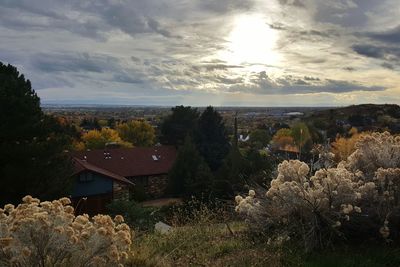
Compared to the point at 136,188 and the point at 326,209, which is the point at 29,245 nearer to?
the point at 326,209

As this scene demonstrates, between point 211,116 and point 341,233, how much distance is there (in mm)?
39668

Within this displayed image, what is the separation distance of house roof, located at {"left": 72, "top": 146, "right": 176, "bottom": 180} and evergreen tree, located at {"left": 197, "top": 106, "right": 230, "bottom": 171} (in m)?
3.66

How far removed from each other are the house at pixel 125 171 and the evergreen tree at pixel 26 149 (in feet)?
32.0

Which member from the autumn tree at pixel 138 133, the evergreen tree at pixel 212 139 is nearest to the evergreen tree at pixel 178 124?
the evergreen tree at pixel 212 139

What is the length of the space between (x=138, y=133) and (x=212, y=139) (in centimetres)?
1710

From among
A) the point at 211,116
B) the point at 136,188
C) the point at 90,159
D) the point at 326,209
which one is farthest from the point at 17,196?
the point at 211,116

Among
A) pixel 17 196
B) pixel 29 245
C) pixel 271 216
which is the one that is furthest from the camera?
pixel 17 196

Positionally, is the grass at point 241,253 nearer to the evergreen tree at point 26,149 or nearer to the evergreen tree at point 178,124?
the evergreen tree at point 26,149

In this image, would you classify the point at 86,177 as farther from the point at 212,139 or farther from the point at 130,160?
the point at 212,139

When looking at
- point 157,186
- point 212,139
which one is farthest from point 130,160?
point 212,139

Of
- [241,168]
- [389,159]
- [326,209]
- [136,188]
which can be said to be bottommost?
[136,188]

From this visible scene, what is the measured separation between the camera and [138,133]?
194 ft

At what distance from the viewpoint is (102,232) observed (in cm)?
410

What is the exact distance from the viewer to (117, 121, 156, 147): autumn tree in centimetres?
5866
